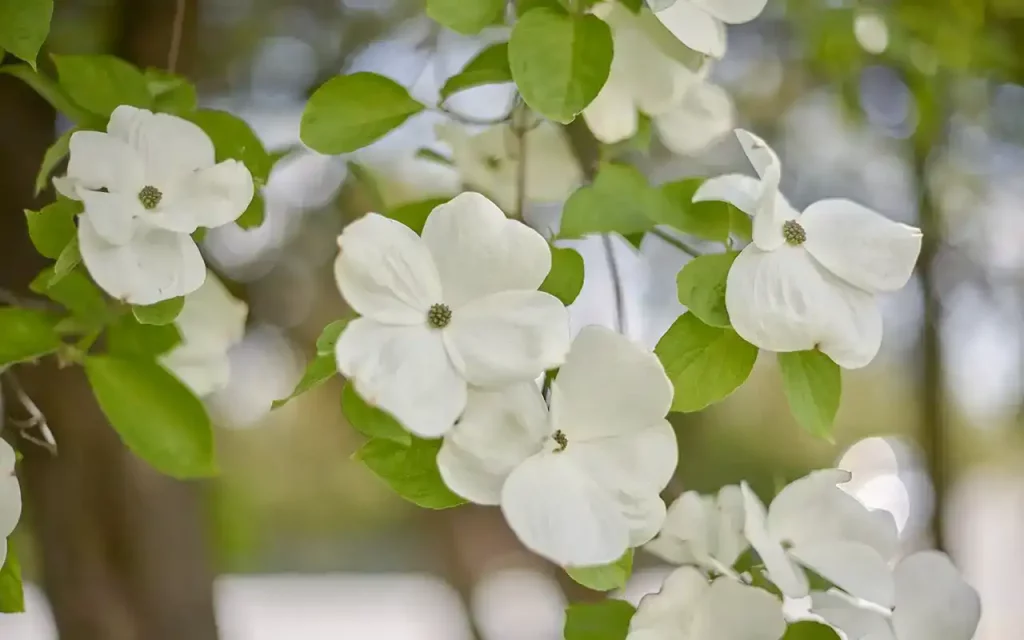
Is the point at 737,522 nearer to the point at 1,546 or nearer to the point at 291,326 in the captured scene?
the point at 1,546

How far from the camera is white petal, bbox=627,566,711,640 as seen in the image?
1.03 feet

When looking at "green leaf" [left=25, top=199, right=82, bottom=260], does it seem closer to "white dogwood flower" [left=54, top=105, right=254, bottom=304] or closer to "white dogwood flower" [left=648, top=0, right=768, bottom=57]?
"white dogwood flower" [left=54, top=105, right=254, bottom=304]

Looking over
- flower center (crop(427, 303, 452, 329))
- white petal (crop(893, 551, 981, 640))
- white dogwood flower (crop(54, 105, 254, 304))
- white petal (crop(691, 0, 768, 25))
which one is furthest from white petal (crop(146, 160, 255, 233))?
white petal (crop(893, 551, 981, 640))

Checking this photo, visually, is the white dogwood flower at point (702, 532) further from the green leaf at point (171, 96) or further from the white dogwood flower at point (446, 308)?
the green leaf at point (171, 96)

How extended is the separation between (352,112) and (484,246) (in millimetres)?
104

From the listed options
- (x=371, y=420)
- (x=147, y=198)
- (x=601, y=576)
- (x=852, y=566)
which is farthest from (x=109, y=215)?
(x=852, y=566)

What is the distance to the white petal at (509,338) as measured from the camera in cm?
27

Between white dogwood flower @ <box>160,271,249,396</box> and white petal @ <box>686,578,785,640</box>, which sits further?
white dogwood flower @ <box>160,271,249,396</box>

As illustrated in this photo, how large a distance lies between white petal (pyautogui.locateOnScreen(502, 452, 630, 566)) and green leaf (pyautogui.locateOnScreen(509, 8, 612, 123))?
0.13 m

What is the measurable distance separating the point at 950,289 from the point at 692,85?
0.60 meters

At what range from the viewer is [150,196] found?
0.33 meters

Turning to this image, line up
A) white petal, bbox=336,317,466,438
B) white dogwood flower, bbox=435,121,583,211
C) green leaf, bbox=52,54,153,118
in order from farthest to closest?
white dogwood flower, bbox=435,121,583,211 < green leaf, bbox=52,54,153,118 < white petal, bbox=336,317,466,438

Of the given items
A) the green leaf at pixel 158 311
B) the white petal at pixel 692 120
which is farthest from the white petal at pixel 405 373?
the white petal at pixel 692 120

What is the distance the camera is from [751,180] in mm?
324
